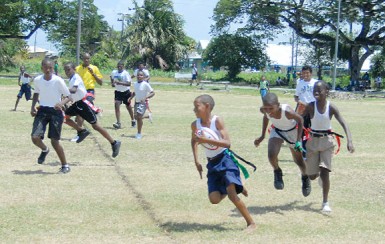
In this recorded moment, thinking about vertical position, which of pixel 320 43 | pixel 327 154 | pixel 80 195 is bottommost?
pixel 80 195

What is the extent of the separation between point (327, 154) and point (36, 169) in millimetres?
4875

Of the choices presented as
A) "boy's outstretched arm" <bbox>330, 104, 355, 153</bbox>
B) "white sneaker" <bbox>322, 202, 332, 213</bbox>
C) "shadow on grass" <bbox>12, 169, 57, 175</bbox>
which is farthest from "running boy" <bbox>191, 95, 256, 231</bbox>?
"shadow on grass" <bbox>12, 169, 57, 175</bbox>

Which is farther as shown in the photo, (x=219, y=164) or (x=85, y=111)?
(x=85, y=111)

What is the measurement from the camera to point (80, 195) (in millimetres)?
8055

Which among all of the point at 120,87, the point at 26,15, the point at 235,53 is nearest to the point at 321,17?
the point at 235,53

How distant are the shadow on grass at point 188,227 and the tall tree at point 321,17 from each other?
160ft

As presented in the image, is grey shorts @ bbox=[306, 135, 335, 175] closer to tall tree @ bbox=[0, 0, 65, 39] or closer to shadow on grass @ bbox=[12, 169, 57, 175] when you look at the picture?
shadow on grass @ bbox=[12, 169, 57, 175]

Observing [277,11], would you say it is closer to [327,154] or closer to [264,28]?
[264,28]

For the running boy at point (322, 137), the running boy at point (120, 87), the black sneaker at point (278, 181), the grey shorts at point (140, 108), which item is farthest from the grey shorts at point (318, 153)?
the running boy at point (120, 87)

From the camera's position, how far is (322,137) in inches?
303

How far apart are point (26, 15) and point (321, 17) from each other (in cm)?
2664

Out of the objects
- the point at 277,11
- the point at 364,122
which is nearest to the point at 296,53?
the point at 277,11

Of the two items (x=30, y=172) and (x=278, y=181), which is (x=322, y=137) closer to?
(x=278, y=181)

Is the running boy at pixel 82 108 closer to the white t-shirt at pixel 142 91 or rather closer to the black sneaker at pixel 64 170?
the black sneaker at pixel 64 170
